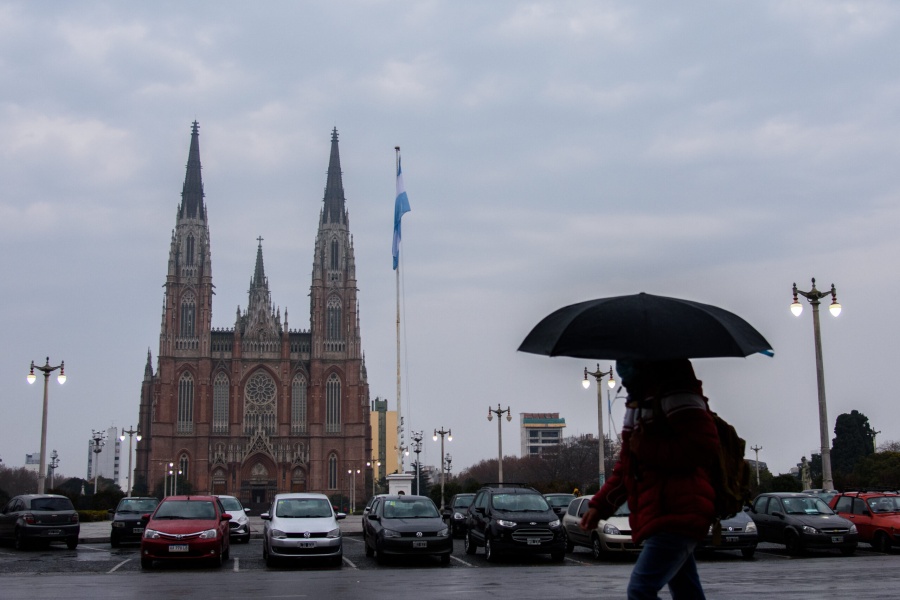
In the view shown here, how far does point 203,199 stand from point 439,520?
317ft

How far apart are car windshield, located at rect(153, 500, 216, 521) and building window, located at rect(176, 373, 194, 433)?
8822 centimetres

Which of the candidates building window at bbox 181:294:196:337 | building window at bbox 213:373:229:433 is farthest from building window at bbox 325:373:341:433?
building window at bbox 181:294:196:337

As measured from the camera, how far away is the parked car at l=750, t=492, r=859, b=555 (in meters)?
20.7

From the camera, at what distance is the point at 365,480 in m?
111

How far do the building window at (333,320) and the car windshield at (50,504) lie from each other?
269 ft

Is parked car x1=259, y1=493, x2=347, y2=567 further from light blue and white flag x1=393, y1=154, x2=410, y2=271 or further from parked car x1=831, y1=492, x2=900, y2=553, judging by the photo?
light blue and white flag x1=393, y1=154, x2=410, y2=271

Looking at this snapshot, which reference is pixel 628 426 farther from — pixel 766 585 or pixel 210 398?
pixel 210 398

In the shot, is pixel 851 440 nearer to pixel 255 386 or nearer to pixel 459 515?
pixel 255 386

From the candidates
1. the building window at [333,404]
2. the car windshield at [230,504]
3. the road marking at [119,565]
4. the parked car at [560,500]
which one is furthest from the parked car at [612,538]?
the building window at [333,404]

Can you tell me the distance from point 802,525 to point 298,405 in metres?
91.4

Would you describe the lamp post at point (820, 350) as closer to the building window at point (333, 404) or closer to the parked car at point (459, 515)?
the parked car at point (459, 515)

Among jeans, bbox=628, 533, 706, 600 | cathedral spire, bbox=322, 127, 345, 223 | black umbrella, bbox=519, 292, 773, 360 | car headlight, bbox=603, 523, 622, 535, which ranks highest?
cathedral spire, bbox=322, 127, 345, 223

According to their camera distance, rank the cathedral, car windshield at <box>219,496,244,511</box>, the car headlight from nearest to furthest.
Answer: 1. the car headlight
2. car windshield at <box>219,496,244,511</box>
3. the cathedral

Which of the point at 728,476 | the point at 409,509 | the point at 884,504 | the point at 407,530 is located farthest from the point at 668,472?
the point at 884,504
